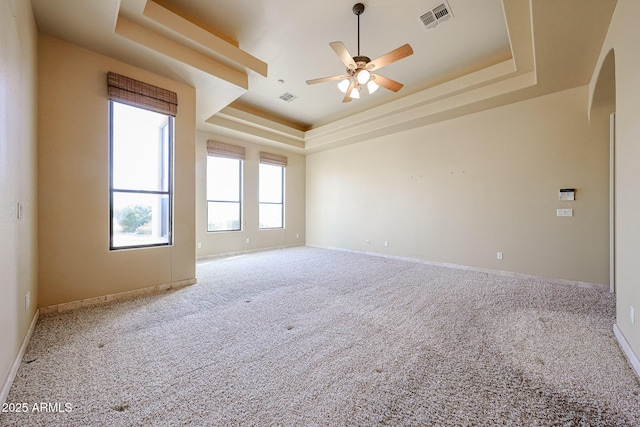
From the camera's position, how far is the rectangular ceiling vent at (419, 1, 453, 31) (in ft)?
9.45

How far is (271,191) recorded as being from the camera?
7141 mm

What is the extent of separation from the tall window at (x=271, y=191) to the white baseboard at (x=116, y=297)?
3328mm

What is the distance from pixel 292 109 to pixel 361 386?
570 centimetres

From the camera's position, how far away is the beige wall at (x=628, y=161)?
1.79 m

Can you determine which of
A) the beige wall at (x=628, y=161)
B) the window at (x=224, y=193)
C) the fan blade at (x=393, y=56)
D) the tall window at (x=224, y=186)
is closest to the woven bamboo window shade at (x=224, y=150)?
the tall window at (x=224, y=186)

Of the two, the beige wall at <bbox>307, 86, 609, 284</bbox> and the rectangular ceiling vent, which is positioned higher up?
the rectangular ceiling vent

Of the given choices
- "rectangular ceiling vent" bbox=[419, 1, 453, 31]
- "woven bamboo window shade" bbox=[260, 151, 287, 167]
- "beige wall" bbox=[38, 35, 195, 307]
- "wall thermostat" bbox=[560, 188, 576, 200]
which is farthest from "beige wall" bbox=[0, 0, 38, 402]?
"wall thermostat" bbox=[560, 188, 576, 200]

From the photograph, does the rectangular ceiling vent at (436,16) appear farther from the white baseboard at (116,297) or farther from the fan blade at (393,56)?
the white baseboard at (116,297)

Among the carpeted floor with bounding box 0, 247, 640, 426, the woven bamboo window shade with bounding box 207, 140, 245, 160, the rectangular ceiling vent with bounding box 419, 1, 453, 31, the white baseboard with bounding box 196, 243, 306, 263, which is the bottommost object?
the carpeted floor with bounding box 0, 247, 640, 426

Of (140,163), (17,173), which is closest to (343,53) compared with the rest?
(140,163)

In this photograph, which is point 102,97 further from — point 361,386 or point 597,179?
point 597,179

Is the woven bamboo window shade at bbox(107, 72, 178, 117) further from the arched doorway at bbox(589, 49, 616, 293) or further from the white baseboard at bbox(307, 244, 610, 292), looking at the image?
the arched doorway at bbox(589, 49, 616, 293)

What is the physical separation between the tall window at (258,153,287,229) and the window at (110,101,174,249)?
325 cm

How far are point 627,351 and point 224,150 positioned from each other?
661cm
